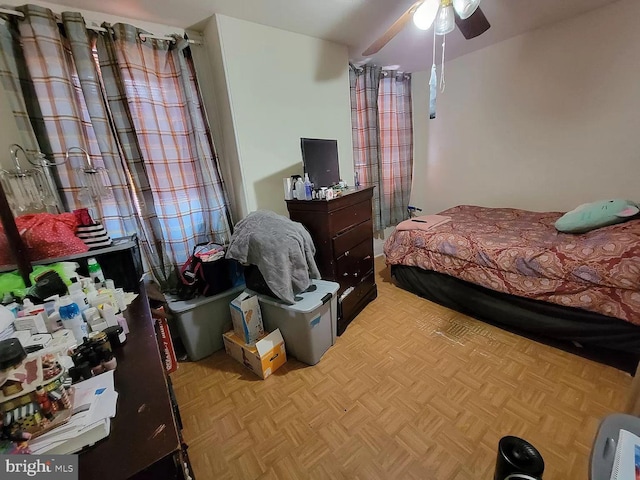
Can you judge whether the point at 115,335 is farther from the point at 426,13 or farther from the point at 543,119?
the point at 543,119

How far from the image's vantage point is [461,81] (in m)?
3.30

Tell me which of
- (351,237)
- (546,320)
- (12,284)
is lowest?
(546,320)

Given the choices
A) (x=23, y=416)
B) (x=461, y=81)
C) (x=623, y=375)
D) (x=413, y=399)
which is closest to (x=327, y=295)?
(x=413, y=399)

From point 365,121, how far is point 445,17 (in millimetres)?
1581

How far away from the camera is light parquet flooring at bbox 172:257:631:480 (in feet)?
4.07

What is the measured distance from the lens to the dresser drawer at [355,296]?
2215mm

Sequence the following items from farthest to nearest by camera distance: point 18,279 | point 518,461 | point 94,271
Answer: point 94,271, point 18,279, point 518,461

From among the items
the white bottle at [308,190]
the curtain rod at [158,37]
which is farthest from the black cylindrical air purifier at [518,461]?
the curtain rod at [158,37]

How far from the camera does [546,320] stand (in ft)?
6.07

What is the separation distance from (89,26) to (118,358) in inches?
81.3

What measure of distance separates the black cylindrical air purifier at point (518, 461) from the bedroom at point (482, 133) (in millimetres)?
524

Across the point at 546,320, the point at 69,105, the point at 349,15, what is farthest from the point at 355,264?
the point at 69,105

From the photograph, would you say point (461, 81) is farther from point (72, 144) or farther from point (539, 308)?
point (72, 144)

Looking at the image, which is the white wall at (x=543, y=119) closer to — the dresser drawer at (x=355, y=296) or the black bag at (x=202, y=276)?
the dresser drawer at (x=355, y=296)
